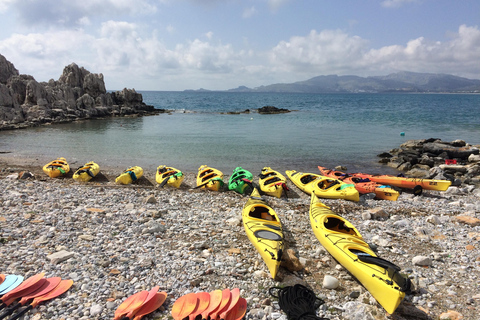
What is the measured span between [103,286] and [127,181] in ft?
31.6

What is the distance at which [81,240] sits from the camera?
7.69 metres

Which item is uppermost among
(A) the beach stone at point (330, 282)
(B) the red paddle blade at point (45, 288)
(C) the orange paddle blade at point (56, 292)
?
(B) the red paddle blade at point (45, 288)

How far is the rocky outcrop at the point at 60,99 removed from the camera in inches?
1551

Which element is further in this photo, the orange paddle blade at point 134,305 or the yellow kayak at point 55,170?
the yellow kayak at point 55,170

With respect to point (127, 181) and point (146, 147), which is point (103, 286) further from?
point (146, 147)

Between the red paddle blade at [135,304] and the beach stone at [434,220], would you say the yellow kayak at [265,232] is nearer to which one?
the red paddle blade at [135,304]

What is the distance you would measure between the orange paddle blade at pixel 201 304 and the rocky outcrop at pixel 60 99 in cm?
4039

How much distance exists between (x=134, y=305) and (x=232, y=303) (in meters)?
1.83

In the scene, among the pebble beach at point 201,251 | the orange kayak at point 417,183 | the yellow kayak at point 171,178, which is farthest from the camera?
the yellow kayak at point 171,178

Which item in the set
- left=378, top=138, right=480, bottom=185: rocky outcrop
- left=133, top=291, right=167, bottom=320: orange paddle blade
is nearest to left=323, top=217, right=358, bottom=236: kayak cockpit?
left=133, top=291, right=167, bottom=320: orange paddle blade

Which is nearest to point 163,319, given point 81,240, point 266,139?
point 81,240

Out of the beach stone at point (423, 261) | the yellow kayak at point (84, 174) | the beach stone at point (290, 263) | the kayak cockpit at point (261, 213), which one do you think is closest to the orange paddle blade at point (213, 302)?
the beach stone at point (290, 263)

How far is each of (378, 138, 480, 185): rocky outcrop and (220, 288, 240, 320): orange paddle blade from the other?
51.0ft

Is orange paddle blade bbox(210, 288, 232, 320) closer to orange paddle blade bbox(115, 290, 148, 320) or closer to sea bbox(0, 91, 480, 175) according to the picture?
orange paddle blade bbox(115, 290, 148, 320)
